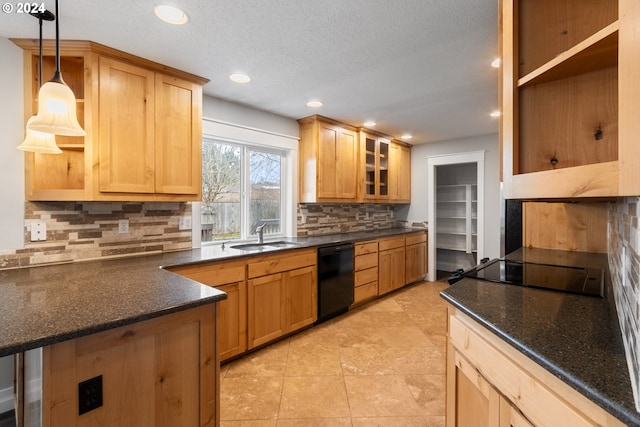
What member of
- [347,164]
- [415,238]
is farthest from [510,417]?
[415,238]

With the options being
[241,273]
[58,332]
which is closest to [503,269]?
[241,273]

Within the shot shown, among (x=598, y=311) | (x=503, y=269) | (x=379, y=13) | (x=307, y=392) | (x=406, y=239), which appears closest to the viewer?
(x=598, y=311)

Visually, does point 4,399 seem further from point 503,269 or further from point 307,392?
point 503,269

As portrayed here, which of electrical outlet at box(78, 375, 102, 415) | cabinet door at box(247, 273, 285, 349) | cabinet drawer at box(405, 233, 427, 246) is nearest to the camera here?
electrical outlet at box(78, 375, 102, 415)

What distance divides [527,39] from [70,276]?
238 cm

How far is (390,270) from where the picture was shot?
13.6ft

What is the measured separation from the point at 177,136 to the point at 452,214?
16.2 ft

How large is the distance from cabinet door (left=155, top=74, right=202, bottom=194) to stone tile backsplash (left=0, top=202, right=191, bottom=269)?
0.36 metres

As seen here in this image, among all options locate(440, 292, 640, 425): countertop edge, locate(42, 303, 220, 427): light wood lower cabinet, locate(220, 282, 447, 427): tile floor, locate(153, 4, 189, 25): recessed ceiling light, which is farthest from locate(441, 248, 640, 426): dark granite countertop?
locate(153, 4, 189, 25): recessed ceiling light

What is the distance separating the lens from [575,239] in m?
2.24

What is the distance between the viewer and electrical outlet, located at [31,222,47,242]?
1926 millimetres

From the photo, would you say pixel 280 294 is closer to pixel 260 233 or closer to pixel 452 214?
pixel 260 233

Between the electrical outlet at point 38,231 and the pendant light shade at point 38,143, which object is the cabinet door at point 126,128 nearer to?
the pendant light shade at point 38,143

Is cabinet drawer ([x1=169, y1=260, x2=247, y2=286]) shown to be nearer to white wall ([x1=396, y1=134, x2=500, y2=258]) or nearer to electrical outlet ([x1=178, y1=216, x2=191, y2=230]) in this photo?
electrical outlet ([x1=178, y1=216, x2=191, y2=230])
